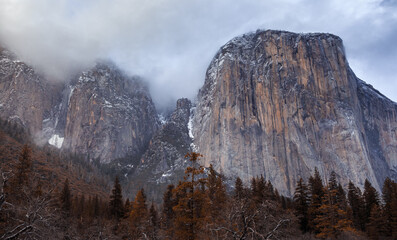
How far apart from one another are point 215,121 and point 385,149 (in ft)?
266

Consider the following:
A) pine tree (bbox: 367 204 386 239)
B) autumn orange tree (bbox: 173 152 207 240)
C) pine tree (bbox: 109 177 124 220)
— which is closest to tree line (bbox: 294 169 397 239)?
pine tree (bbox: 367 204 386 239)

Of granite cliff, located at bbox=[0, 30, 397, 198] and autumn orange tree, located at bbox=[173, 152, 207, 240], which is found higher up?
granite cliff, located at bbox=[0, 30, 397, 198]

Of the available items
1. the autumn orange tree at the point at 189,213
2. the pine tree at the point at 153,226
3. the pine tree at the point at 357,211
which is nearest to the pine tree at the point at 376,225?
the pine tree at the point at 357,211

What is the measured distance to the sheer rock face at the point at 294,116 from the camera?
13200cm

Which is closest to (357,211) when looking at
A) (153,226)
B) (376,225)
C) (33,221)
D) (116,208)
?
(376,225)

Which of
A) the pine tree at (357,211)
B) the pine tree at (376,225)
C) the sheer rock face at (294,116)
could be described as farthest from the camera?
the sheer rock face at (294,116)

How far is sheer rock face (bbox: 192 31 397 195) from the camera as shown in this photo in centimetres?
13200

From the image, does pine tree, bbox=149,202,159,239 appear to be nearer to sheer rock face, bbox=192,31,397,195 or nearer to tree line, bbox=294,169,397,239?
tree line, bbox=294,169,397,239

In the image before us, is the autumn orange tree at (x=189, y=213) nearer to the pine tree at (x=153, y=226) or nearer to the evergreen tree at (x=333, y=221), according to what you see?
the pine tree at (x=153, y=226)

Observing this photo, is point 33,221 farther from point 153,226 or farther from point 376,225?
point 376,225

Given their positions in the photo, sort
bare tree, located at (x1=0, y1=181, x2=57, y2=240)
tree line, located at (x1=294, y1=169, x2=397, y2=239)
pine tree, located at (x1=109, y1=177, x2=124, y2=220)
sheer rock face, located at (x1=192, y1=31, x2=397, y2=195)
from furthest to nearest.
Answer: sheer rock face, located at (x1=192, y1=31, x2=397, y2=195) → pine tree, located at (x1=109, y1=177, x2=124, y2=220) → tree line, located at (x1=294, y1=169, x2=397, y2=239) → bare tree, located at (x1=0, y1=181, x2=57, y2=240)

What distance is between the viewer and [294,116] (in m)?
141

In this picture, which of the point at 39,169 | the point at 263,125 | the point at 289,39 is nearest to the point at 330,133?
the point at 263,125

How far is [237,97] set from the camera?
155 m
